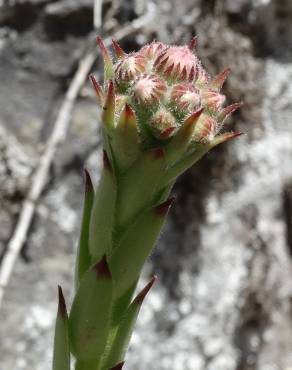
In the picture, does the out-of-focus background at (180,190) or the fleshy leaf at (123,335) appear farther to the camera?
the out-of-focus background at (180,190)

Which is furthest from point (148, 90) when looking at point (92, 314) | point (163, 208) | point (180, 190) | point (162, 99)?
point (180, 190)

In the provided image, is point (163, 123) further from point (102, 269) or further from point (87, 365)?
point (87, 365)

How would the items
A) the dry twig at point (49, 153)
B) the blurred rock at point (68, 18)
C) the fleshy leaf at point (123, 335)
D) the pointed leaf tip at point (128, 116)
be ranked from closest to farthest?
the pointed leaf tip at point (128, 116), the fleshy leaf at point (123, 335), the dry twig at point (49, 153), the blurred rock at point (68, 18)

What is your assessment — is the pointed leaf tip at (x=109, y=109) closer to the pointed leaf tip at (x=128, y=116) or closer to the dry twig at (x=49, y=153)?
the pointed leaf tip at (x=128, y=116)

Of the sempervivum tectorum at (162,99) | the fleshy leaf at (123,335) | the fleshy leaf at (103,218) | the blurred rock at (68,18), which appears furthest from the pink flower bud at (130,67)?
the blurred rock at (68,18)

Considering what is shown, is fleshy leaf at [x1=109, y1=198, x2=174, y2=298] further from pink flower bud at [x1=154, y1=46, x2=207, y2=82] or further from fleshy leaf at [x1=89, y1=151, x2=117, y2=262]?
pink flower bud at [x1=154, y1=46, x2=207, y2=82]

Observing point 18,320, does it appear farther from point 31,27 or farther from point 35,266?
point 31,27

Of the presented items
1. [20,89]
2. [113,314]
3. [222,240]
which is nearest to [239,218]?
[222,240]

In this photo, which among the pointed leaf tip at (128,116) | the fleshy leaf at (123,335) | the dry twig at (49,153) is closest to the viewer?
the pointed leaf tip at (128,116)
